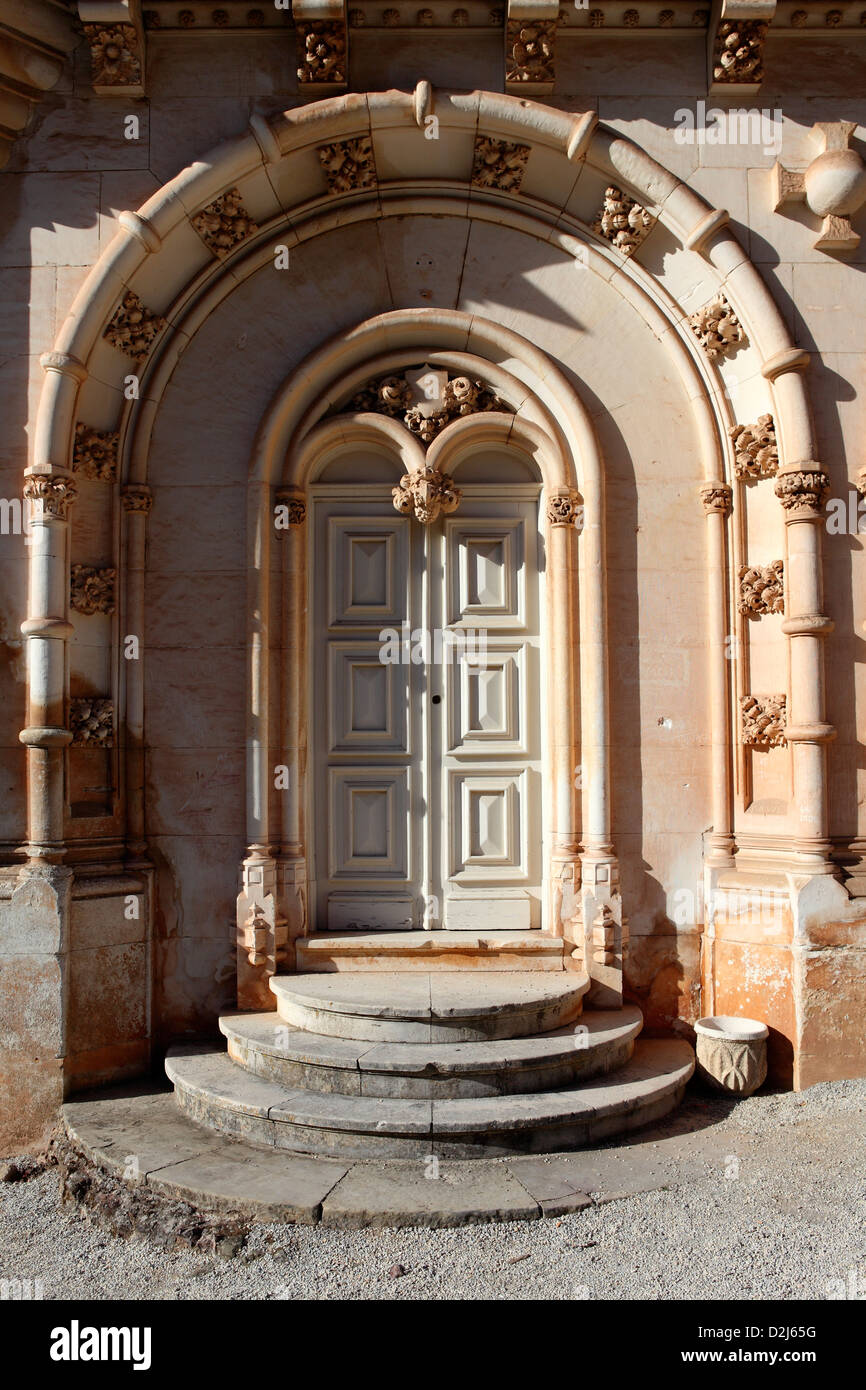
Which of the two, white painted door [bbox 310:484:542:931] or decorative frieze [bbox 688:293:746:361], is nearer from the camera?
decorative frieze [bbox 688:293:746:361]

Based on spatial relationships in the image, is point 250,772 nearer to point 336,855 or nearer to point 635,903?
point 336,855

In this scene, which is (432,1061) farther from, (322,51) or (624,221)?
(322,51)

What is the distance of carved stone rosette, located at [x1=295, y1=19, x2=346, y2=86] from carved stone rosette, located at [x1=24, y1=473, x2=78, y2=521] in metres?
2.65

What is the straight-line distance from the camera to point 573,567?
595 centimetres

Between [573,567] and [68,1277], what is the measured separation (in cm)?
424

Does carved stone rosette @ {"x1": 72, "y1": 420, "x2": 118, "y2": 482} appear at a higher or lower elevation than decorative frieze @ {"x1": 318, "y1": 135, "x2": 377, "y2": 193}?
lower

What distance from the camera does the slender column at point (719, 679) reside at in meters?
5.75

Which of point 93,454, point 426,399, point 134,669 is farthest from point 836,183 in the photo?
point 134,669

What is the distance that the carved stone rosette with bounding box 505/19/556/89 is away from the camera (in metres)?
5.66

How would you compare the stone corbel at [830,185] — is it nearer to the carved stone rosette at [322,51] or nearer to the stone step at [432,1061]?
the carved stone rosette at [322,51]

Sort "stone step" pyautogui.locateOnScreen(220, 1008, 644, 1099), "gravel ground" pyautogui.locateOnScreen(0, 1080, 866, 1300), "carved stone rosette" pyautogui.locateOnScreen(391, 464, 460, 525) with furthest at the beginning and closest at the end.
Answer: "carved stone rosette" pyautogui.locateOnScreen(391, 464, 460, 525), "stone step" pyautogui.locateOnScreen(220, 1008, 644, 1099), "gravel ground" pyautogui.locateOnScreen(0, 1080, 866, 1300)

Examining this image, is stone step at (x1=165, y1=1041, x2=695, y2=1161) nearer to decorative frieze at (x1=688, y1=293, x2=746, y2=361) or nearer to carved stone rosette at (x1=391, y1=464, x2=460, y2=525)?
carved stone rosette at (x1=391, y1=464, x2=460, y2=525)

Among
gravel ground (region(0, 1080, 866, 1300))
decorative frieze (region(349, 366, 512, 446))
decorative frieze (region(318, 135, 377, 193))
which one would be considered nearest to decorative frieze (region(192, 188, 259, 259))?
decorative frieze (region(318, 135, 377, 193))

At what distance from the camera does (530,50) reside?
5699 mm
